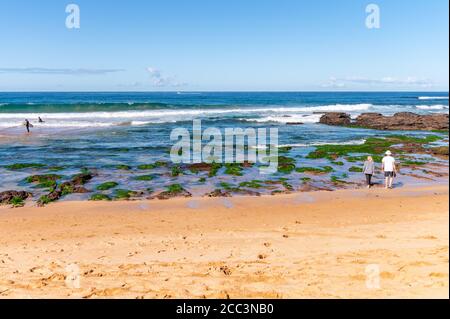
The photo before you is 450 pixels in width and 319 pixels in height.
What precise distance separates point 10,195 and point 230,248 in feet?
27.3

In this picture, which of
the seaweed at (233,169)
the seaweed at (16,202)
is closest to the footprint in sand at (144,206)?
the seaweed at (16,202)

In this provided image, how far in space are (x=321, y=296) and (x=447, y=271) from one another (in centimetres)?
208

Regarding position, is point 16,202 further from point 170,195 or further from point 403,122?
point 403,122

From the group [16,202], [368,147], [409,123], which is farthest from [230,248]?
[409,123]

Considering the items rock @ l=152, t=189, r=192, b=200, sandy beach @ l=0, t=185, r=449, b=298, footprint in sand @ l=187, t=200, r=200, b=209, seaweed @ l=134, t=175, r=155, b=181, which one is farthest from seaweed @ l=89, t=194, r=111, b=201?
seaweed @ l=134, t=175, r=155, b=181

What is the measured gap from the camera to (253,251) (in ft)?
27.2

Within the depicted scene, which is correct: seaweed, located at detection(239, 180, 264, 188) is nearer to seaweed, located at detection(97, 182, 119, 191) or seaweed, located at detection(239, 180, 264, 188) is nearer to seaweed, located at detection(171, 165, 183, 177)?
seaweed, located at detection(171, 165, 183, 177)

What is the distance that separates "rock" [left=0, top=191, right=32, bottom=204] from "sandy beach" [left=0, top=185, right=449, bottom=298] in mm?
899

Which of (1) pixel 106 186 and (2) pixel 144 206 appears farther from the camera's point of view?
(1) pixel 106 186

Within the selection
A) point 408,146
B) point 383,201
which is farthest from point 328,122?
point 383,201

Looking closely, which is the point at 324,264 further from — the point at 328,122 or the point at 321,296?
the point at 328,122

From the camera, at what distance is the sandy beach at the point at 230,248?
639cm

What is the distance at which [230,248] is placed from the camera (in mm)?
8555

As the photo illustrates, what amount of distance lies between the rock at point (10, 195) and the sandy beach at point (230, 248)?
899 millimetres
